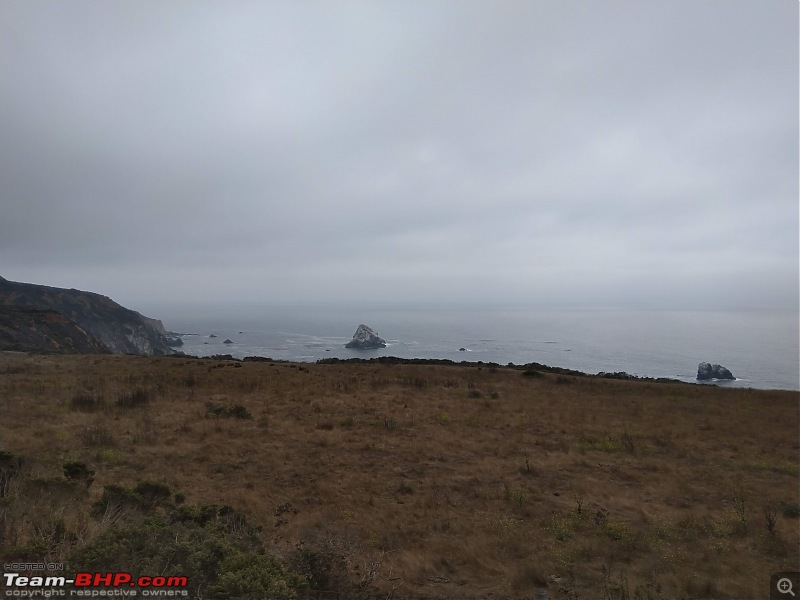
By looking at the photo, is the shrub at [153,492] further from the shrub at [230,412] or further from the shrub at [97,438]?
the shrub at [230,412]

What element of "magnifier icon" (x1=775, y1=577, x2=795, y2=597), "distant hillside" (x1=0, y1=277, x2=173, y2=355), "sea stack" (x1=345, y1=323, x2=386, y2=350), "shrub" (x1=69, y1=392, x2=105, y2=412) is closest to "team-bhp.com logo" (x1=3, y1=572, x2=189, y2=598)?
"magnifier icon" (x1=775, y1=577, x2=795, y2=597)

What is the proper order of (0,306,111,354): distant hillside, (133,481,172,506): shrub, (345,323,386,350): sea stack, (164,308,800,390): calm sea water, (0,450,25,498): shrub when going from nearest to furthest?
(0,450,25,498): shrub → (133,481,172,506): shrub → (0,306,111,354): distant hillside → (164,308,800,390): calm sea water → (345,323,386,350): sea stack

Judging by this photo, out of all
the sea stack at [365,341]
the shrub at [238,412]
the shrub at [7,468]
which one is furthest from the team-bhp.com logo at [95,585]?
the sea stack at [365,341]

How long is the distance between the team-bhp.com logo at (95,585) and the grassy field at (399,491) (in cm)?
17

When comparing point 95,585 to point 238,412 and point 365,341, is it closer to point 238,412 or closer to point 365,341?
point 238,412

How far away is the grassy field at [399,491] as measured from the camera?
523 cm

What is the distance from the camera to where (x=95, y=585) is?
13.2 feet

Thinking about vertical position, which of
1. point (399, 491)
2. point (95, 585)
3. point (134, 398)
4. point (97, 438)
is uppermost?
point (95, 585)

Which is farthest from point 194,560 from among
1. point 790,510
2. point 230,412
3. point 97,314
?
point 97,314

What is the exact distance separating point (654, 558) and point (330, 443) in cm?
854

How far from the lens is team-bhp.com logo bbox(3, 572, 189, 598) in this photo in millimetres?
3893

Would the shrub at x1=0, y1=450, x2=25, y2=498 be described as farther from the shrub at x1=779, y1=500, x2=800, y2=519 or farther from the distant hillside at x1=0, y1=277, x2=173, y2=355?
the distant hillside at x1=0, y1=277, x2=173, y2=355

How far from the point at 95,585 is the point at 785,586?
333 inches

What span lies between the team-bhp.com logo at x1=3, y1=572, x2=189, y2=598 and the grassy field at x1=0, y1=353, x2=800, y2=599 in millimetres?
174
